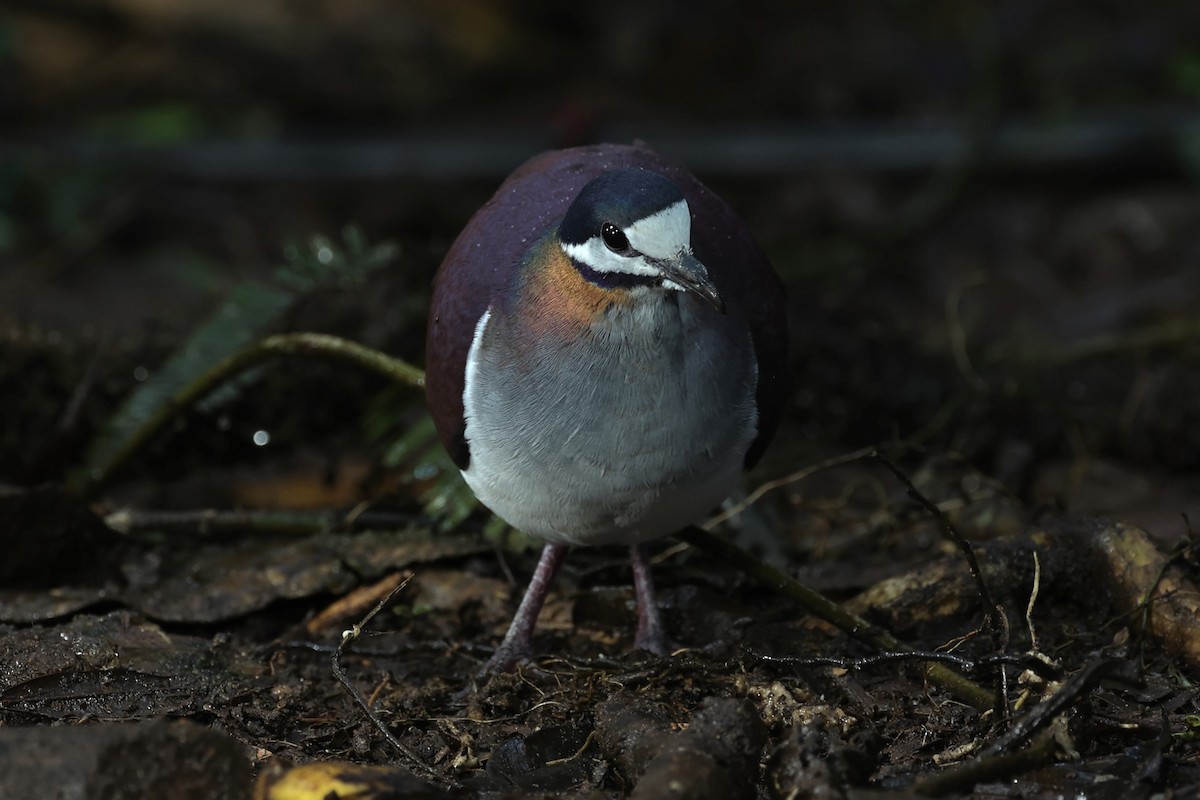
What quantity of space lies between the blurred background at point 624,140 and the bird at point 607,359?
1.35 meters

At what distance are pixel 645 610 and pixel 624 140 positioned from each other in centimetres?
497

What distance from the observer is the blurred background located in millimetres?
6035

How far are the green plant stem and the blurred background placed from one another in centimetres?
23

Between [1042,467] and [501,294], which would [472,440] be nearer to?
[501,294]

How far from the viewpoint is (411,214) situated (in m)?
7.50

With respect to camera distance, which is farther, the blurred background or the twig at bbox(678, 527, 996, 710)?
the blurred background

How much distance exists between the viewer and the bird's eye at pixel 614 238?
12.4 feet

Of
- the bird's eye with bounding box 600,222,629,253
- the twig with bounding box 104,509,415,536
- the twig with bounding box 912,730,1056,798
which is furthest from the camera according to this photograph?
the twig with bounding box 104,509,415,536

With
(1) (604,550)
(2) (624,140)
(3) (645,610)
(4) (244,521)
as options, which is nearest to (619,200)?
(3) (645,610)

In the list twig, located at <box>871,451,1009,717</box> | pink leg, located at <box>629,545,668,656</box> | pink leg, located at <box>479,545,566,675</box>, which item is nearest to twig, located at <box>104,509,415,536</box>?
pink leg, located at <box>479,545,566,675</box>

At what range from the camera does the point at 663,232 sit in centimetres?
373

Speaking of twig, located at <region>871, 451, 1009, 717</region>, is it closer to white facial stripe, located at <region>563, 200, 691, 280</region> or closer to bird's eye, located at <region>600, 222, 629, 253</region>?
white facial stripe, located at <region>563, 200, 691, 280</region>

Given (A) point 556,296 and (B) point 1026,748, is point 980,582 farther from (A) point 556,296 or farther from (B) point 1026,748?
(A) point 556,296

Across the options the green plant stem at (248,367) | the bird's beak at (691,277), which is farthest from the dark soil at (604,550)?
the bird's beak at (691,277)
